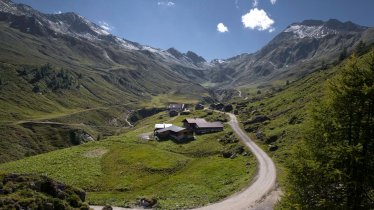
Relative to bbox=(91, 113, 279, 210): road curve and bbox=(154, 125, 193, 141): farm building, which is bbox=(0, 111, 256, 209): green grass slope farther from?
bbox=(154, 125, 193, 141): farm building

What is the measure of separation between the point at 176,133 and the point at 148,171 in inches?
1735

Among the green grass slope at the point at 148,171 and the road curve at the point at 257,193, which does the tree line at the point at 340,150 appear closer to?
the road curve at the point at 257,193

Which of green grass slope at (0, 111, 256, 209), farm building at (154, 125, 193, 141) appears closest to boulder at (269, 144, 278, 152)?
green grass slope at (0, 111, 256, 209)

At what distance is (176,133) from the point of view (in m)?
128

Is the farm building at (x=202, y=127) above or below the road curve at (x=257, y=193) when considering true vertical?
above

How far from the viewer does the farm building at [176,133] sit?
419 feet

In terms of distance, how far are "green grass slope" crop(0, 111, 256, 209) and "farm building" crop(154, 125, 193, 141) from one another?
11.9 metres

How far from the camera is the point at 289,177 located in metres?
26.5

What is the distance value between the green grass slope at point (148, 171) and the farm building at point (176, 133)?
11.9 m

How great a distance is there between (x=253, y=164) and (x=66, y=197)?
190ft

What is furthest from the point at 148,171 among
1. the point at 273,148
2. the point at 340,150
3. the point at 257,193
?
the point at 340,150

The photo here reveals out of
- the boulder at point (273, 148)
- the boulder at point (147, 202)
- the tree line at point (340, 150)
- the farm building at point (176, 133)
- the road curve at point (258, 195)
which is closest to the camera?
the tree line at point (340, 150)

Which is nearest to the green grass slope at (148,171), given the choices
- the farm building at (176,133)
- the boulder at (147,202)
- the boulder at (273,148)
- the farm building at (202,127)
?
the boulder at (147,202)

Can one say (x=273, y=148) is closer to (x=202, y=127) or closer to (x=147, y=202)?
(x=202, y=127)
